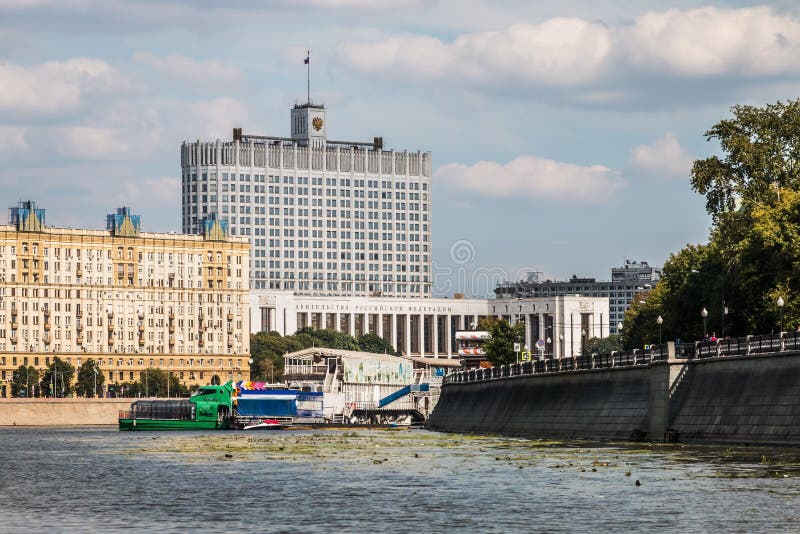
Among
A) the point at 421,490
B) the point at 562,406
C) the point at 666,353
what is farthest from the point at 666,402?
the point at 421,490

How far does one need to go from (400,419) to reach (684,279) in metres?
49.2

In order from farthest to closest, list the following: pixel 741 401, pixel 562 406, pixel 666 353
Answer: pixel 562 406, pixel 666 353, pixel 741 401

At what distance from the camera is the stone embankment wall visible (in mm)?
78812

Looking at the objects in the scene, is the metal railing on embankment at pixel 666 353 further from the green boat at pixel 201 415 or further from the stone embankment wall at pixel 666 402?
the green boat at pixel 201 415

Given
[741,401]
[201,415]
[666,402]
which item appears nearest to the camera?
[741,401]

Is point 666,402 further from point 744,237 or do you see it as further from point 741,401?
point 744,237

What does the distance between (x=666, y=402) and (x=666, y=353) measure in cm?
313

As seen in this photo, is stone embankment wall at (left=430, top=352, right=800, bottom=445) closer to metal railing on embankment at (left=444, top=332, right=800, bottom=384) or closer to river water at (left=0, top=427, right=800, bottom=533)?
metal railing on embankment at (left=444, top=332, right=800, bottom=384)

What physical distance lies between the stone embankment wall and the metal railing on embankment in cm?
59

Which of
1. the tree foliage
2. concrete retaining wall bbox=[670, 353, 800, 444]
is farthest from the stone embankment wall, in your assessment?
the tree foliage

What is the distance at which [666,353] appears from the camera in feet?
303

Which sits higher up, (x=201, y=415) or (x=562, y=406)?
(x=562, y=406)

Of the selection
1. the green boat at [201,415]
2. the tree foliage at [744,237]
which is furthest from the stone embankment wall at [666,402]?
the green boat at [201,415]

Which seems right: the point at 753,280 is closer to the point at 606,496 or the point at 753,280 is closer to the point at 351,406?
the point at 606,496
